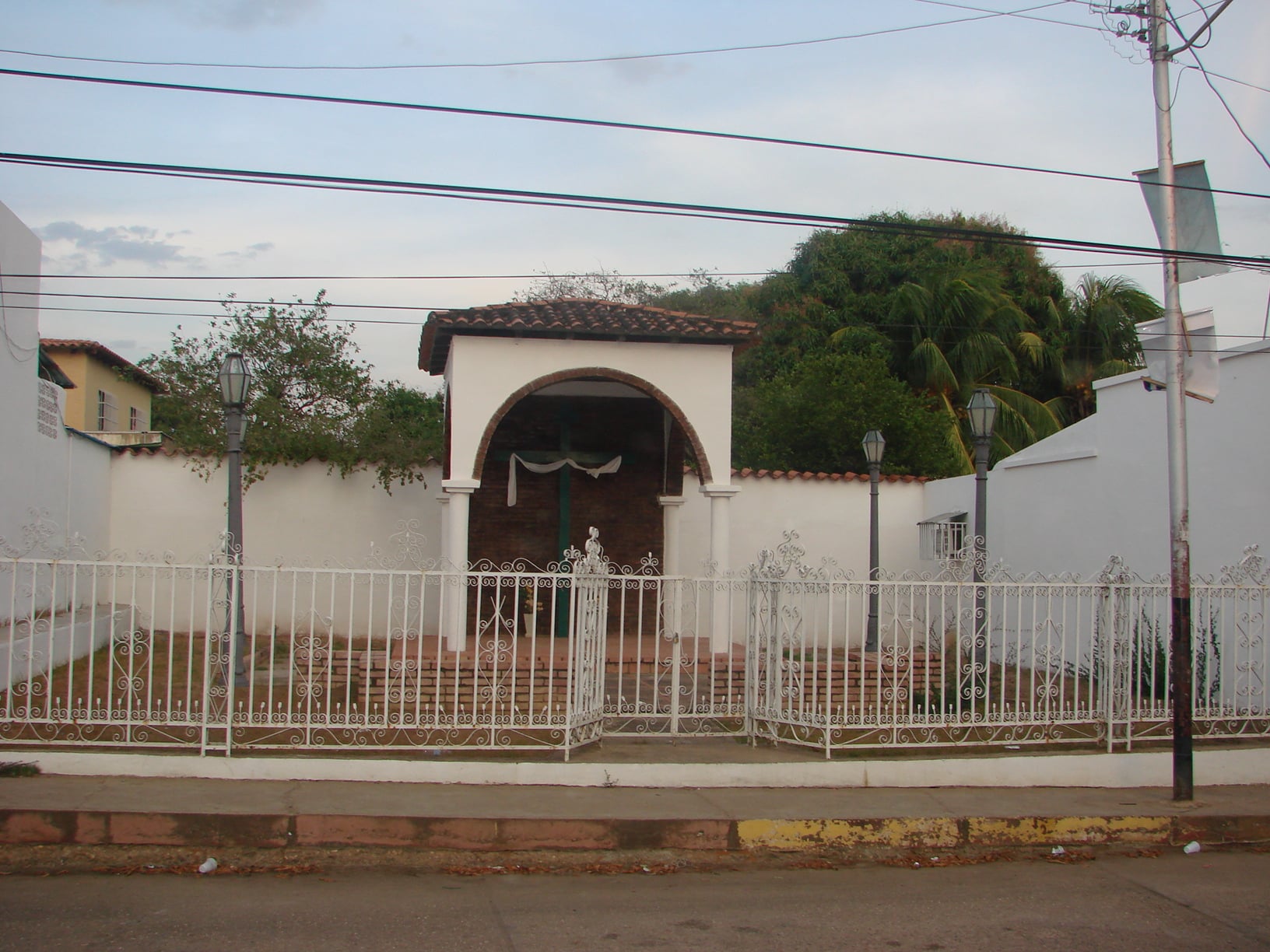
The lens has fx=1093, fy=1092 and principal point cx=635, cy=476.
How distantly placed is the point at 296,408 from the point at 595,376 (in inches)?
325

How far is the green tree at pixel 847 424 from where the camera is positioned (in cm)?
1980

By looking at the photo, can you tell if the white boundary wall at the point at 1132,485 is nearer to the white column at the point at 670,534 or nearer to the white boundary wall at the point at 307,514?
the white boundary wall at the point at 307,514

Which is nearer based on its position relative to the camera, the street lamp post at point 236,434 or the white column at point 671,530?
the street lamp post at point 236,434

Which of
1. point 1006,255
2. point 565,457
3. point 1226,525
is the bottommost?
point 1226,525

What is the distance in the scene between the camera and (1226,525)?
427 inches

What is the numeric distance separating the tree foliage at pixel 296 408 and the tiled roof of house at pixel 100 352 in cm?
51

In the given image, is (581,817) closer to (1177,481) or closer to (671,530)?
(1177,481)

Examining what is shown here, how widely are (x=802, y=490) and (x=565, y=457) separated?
13.4ft

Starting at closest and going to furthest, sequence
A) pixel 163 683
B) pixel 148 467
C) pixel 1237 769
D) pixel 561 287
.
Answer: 1. pixel 1237 769
2. pixel 163 683
3. pixel 148 467
4. pixel 561 287

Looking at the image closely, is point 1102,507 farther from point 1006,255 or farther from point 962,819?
point 1006,255

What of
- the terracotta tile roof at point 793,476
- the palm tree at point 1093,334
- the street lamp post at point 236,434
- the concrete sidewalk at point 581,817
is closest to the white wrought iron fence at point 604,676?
the street lamp post at point 236,434

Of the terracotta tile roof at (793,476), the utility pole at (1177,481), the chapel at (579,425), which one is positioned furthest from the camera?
the terracotta tile roof at (793,476)

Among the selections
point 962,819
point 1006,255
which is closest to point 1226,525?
point 962,819

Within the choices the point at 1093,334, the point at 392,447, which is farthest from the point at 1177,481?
the point at 1093,334
